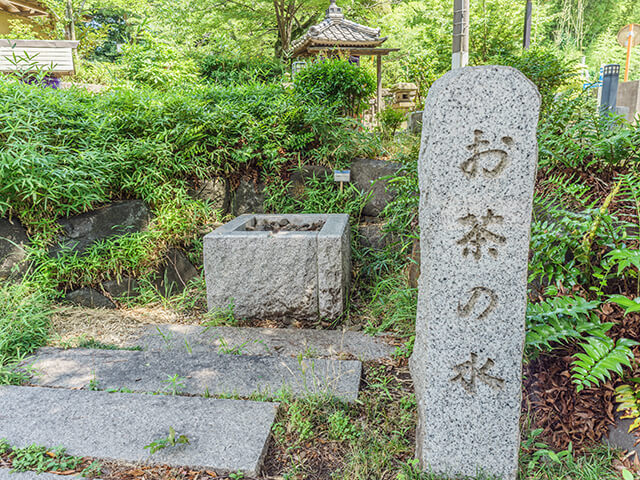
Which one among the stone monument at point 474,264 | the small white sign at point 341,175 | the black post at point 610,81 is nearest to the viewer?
the stone monument at point 474,264

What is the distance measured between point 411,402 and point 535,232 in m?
1.21

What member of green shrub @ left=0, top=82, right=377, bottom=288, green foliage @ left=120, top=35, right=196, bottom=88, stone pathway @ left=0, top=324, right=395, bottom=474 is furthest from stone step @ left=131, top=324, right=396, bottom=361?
green foliage @ left=120, top=35, right=196, bottom=88

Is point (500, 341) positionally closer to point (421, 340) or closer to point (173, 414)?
point (421, 340)

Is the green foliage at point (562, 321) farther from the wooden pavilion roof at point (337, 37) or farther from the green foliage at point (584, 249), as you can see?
the wooden pavilion roof at point (337, 37)

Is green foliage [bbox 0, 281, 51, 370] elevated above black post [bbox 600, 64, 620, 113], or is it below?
below

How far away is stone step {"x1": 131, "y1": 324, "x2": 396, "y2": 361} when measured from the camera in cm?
320

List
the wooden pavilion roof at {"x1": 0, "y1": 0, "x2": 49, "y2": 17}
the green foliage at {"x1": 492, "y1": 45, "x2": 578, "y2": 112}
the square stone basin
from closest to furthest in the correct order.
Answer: the square stone basin < the green foliage at {"x1": 492, "y1": 45, "x2": 578, "y2": 112} < the wooden pavilion roof at {"x1": 0, "y1": 0, "x2": 49, "y2": 17}

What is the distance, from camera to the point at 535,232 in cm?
252

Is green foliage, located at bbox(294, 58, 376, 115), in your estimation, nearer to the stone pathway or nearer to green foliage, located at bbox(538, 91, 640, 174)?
green foliage, located at bbox(538, 91, 640, 174)

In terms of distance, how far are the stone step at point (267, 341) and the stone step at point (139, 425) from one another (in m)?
0.72

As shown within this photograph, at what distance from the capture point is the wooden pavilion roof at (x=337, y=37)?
334 inches

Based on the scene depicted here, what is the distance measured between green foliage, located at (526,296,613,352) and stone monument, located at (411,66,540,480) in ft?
1.26

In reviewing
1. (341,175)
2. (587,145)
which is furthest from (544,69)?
(341,175)

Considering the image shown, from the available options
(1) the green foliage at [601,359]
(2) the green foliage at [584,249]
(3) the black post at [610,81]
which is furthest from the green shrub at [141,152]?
(3) the black post at [610,81]
